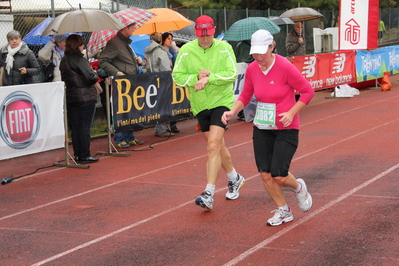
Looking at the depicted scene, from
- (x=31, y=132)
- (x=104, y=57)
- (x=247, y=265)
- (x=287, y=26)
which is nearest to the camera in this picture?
(x=247, y=265)

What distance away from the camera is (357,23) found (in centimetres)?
2041

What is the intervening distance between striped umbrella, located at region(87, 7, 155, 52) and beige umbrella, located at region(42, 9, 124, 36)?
91 cm

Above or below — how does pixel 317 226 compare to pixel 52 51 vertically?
below

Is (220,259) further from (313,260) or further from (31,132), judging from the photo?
(31,132)

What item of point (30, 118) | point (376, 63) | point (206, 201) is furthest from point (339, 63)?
point (206, 201)

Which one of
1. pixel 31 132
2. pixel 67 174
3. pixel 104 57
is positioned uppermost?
pixel 104 57

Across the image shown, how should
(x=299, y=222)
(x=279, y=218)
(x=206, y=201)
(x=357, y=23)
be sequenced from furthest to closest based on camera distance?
(x=357, y=23) → (x=206, y=201) → (x=299, y=222) → (x=279, y=218)

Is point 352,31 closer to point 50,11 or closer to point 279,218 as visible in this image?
point 50,11

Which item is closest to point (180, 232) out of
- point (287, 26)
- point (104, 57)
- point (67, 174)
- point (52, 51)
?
point (67, 174)

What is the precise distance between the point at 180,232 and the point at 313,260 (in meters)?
1.59

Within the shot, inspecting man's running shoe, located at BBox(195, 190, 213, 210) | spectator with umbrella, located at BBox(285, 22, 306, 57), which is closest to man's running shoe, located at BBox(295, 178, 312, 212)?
man's running shoe, located at BBox(195, 190, 213, 210)

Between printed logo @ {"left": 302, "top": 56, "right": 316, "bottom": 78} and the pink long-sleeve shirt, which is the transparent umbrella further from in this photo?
the pink long-sleeve shirt

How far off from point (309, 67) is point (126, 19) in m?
7.37

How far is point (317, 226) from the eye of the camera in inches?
257
